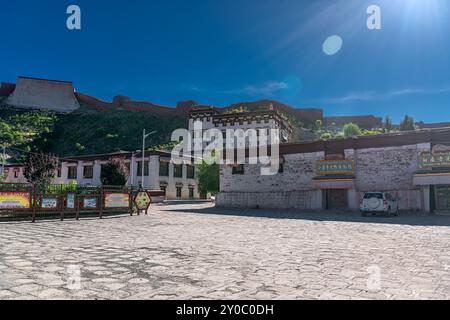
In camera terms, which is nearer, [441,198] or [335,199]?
[441,198]

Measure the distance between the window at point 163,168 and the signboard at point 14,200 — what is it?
29760 mm

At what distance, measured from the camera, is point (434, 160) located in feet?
73.8

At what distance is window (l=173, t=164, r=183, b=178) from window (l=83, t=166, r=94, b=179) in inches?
476

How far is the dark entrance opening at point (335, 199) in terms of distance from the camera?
25.8 meters

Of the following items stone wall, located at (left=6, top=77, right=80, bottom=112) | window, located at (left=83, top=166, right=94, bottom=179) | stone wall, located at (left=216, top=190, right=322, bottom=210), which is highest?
stone wall, located at (left=6, top=77, right=80, bottom=112)

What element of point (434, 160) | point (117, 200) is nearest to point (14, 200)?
point (117, 200)

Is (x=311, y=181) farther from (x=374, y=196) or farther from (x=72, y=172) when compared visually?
(x=72, y=172)

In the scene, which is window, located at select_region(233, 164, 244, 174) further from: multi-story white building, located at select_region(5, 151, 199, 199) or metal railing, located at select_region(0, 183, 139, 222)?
multi-story white building, located at select_region(5, 151, 199, 199)

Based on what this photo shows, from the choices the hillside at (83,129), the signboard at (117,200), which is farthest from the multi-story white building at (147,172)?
the hillside at (83,129)

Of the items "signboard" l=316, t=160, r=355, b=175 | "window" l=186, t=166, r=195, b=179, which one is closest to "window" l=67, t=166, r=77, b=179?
"window" l=186, t=166, r=195, b=179

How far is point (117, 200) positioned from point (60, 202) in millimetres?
3713

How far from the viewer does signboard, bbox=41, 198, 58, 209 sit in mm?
16859
